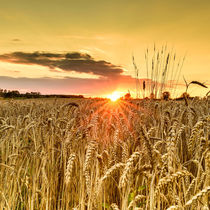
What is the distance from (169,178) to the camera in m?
1.22

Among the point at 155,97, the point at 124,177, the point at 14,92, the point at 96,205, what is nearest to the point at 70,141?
the point at 96,205

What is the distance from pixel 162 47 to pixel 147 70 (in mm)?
1669

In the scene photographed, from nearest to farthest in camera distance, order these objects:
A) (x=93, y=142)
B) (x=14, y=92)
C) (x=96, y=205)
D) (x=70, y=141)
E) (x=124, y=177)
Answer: (x=124, y=177) → (x=93, y=142) → (x=96, y=205) → (x=70, y=141) → (x=14, y=92)

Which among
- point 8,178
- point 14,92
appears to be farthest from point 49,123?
point 14,92

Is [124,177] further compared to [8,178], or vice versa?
[8,178]

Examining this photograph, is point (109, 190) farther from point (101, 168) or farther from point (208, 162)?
point (208, 162)

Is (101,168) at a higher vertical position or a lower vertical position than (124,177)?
lower

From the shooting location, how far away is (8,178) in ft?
7.90

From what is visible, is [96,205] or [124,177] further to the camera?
[96,205]

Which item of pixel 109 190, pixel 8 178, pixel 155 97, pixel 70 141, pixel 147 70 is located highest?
pixel 147 70

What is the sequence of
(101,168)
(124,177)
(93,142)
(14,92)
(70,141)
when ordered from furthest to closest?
(14,92), (101,168), (70,141), (93,142), (124,177)

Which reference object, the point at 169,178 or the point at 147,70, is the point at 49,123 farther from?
the point at 147,70

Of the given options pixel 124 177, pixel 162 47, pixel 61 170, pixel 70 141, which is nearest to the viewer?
pixel 124 177

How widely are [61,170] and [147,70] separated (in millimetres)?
6221
